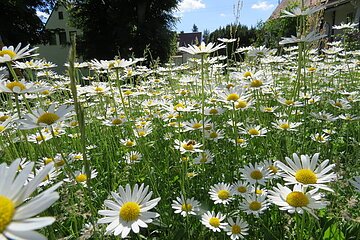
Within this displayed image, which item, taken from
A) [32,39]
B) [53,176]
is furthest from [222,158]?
[32,39]

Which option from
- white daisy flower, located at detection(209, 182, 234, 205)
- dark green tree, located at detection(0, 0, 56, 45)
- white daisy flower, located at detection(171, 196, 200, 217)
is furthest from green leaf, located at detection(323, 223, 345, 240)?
dark green tree, located at detection(0, 0, 56, 45)

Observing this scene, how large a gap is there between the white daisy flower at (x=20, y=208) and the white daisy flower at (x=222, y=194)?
1.01 metres

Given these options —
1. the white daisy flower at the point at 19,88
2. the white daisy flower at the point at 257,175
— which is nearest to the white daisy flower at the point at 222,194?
the white daisy flower at the point at 257,175

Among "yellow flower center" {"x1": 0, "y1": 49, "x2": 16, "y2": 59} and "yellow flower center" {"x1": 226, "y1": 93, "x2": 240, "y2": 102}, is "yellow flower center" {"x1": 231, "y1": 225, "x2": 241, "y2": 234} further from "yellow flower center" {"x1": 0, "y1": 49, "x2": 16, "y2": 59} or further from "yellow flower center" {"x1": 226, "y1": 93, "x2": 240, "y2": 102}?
"yellow flower center" {"x1": 0, "y1": 49, "x2": 16, "y2": 59}

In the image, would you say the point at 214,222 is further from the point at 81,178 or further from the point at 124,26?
the point at 124,26

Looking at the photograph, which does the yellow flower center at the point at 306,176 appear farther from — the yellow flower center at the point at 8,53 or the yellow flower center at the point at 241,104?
the yellow flower center at the point at 8,53

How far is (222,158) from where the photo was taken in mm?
2121

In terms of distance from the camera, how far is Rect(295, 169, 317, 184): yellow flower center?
114 centimetres

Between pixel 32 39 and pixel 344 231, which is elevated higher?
pixel 32 39

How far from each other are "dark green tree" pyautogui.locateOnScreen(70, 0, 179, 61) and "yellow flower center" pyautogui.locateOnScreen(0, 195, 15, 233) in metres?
18.0

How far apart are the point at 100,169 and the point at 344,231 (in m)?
1.48

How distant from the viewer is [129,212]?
3.58 ft

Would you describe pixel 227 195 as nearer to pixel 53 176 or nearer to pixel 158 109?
pixel 53 176

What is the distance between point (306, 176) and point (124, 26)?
18.9 metres
